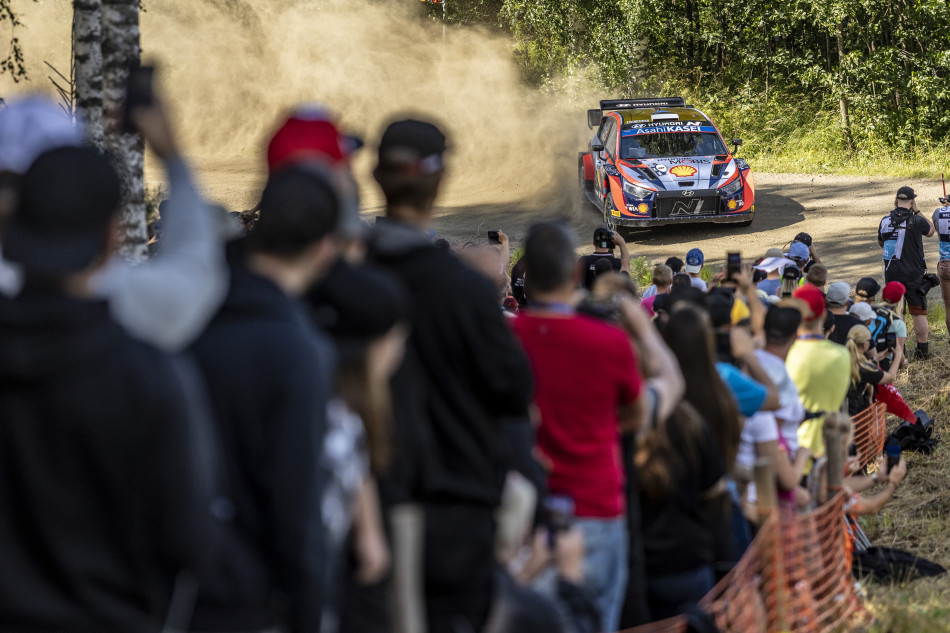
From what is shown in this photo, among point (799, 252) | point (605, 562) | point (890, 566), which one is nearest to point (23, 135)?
point (605, 562)

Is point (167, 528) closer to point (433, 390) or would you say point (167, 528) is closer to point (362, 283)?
point (362, 283)

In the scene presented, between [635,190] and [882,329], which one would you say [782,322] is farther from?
[635,190]

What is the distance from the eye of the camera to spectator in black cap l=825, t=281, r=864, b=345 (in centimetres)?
846

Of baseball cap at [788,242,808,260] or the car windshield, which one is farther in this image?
the car windshield

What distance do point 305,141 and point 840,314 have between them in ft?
22.5

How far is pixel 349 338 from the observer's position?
2588 millimetres

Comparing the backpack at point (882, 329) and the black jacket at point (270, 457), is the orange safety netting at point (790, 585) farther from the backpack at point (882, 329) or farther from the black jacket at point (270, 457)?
the backpack at point (882, 329)

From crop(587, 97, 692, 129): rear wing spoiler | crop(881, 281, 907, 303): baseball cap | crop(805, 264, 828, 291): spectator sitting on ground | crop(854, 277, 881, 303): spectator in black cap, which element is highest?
crop(587, 97, 692, 129): rear wing spoiler

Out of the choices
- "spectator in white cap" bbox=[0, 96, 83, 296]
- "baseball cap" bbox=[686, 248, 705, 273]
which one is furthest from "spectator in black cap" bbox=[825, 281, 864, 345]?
"spectator in white cap" bbox=[0, 96, 83, 296]

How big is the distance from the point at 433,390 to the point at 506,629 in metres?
0.73

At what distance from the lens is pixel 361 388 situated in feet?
8.53

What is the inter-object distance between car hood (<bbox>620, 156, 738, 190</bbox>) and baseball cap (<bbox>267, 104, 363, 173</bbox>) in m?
14.9

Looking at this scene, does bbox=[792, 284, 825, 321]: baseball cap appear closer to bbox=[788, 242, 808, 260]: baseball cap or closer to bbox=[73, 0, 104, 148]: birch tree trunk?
bbox=[788, 242, 808, 260]: baseball cap

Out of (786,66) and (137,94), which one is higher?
(786,66)
